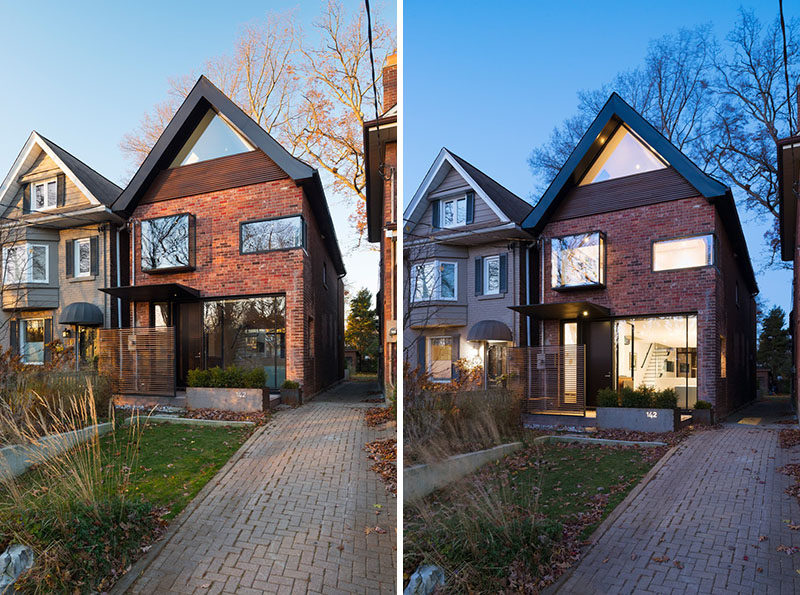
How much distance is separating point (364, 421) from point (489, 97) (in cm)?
290

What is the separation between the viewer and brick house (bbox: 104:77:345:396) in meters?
4.89

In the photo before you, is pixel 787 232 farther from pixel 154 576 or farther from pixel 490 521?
pixel 154 576

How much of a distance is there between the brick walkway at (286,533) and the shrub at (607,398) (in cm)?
212

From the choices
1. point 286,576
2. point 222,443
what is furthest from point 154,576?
point 222,443

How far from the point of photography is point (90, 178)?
9.30ft

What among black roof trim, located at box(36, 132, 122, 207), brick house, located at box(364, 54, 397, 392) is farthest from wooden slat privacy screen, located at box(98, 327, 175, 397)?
brick house, located at box(364, 54, 397, 392)

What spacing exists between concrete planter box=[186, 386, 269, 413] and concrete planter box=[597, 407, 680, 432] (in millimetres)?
4046

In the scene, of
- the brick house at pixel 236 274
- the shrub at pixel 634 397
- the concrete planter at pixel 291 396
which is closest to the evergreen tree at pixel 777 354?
the shrub at pixel 634 397

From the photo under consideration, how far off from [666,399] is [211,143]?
4686 mm

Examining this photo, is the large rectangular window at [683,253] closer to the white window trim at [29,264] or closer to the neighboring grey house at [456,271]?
the neighboring grey house at [456,271]

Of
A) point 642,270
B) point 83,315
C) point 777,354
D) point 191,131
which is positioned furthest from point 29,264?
point 777,354

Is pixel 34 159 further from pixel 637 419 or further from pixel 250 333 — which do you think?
pixel 250 333

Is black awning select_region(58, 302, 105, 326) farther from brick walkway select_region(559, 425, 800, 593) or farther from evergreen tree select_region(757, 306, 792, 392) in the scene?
evergreen tree select_region(757, 306, 792, 392)

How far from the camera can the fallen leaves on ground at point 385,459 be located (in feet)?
9.38
